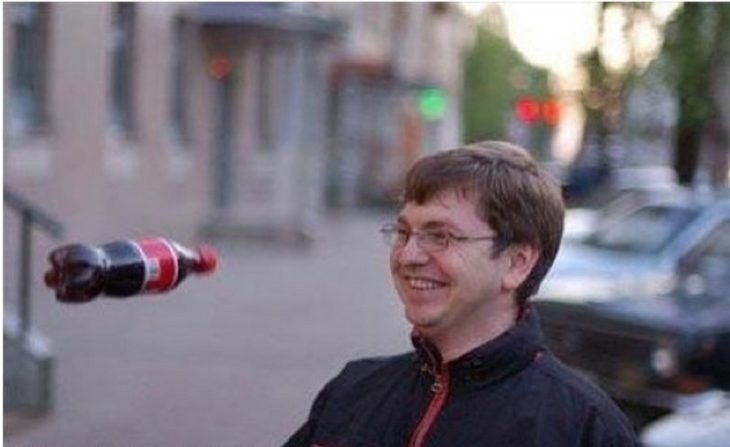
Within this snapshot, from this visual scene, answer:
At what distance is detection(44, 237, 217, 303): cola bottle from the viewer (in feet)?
8.42

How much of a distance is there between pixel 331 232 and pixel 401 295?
26.7 metres

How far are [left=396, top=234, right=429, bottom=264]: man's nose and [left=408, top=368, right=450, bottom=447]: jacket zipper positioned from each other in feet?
0.55

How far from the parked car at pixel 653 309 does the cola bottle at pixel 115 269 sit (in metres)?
5.77

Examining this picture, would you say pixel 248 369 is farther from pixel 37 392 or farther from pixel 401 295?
pixel 401 295

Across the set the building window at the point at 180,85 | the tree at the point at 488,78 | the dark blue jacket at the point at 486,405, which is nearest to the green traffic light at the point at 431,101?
the tree at the point at 488,78

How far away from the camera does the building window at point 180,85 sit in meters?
24.3

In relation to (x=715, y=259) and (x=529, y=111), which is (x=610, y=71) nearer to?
(x=715, y=259)

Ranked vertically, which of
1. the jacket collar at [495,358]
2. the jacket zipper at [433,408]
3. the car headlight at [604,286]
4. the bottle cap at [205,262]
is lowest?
the car headlight at [604,286]

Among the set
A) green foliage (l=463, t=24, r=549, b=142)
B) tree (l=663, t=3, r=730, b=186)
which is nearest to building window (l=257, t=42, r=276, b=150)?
tree (l=663, t=3, r=730, b=186)

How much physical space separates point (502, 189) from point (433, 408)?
0.34 m

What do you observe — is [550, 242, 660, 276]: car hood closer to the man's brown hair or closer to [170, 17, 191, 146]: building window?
the man's brown hair

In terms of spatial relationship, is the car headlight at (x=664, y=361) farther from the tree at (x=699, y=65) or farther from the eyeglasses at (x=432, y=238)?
the eyeglasses at (x=432, y=238)

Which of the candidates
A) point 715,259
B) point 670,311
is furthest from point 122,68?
point 670,311

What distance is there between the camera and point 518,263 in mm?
2500
